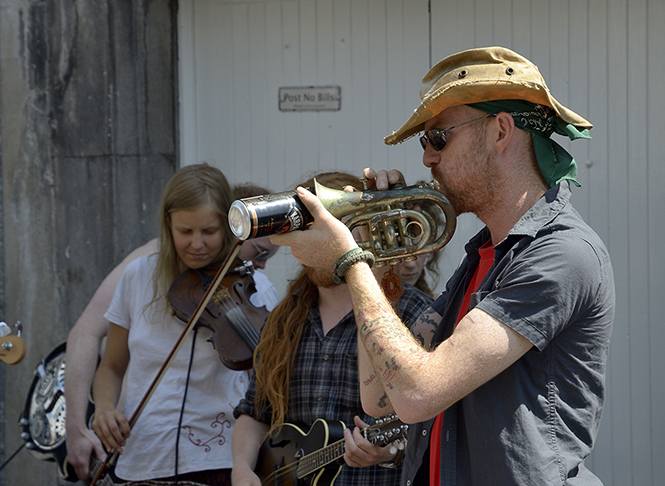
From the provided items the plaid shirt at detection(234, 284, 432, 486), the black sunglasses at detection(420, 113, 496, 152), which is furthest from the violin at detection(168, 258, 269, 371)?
the black sunglasses at detection(420, 113, 496, 152)

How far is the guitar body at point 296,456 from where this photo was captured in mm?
2621

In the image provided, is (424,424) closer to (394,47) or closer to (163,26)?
(394,47)

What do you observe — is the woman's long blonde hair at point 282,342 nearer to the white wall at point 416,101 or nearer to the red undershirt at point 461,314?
the red undershirt at point 461,314

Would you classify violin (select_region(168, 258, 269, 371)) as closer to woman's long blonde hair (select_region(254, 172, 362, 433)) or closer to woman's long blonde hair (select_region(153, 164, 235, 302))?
woman's long blonde hair (select_region(153, 164, 235, 302))

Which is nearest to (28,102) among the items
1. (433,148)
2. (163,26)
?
(163,26)

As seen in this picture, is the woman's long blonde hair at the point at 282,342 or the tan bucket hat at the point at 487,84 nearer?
the tan bucket hat at the point at 487,84

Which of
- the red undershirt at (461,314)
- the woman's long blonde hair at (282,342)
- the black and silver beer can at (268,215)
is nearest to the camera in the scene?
the black and silver beer can at (268,215)

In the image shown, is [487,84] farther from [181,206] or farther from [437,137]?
[181,206]

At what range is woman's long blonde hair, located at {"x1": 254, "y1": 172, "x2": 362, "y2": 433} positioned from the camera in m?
2.76

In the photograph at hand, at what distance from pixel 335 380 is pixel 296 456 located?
0.31 meters

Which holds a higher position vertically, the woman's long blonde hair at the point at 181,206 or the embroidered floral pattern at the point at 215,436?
the woman's long blonde hair at the point at 181,206

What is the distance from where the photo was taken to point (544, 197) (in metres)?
1.91

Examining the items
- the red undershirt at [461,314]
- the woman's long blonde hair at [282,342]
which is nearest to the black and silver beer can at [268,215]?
the red undershirt at [461,314]

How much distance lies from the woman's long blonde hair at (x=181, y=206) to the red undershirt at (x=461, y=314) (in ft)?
Answer: 4.98
